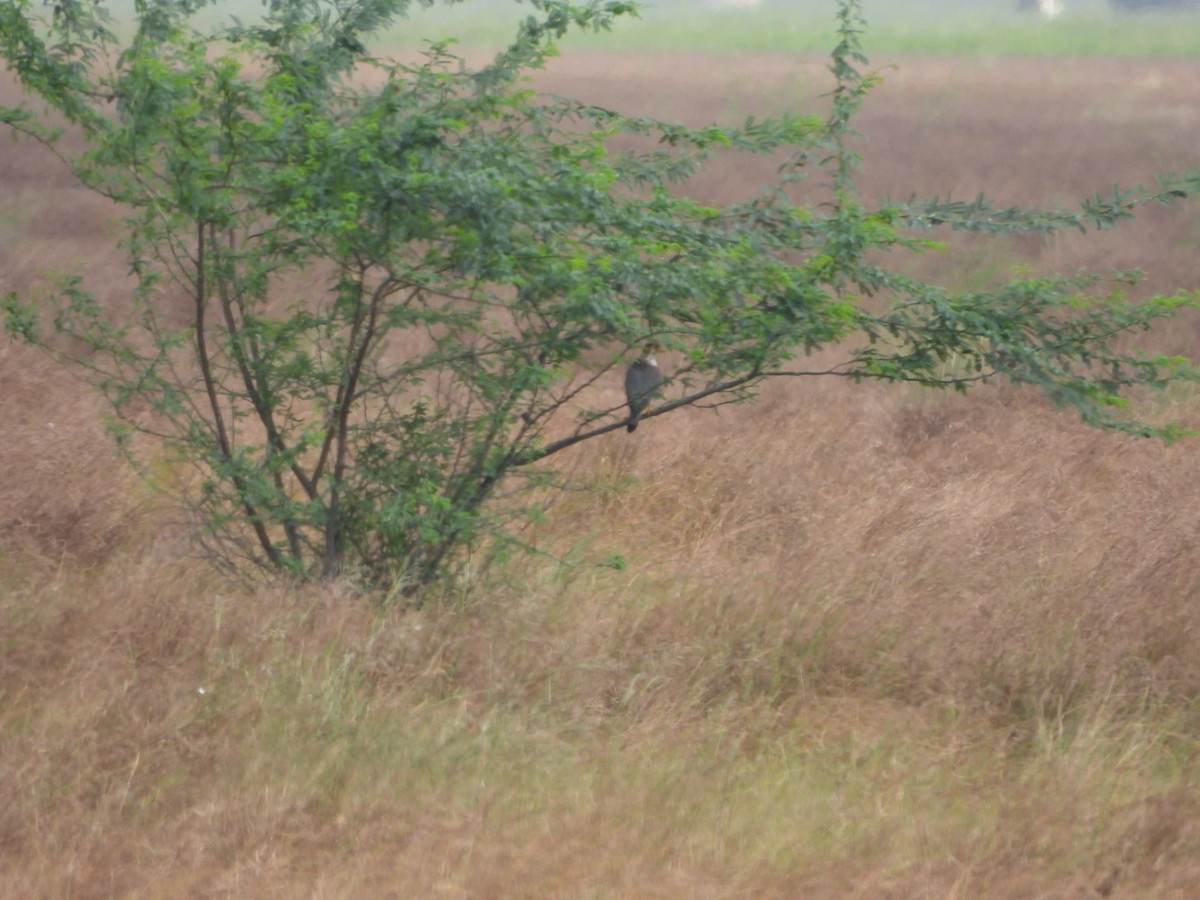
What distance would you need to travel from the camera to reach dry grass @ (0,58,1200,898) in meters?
2.89

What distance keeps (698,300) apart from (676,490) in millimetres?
2362

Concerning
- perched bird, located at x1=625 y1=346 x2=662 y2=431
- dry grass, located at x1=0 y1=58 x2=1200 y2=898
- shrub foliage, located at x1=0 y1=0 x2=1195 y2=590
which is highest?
shrub foliage, located at x1=0 y1=0 x2=1195 y2=590

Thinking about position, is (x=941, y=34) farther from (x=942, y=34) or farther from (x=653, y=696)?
(x=653, y=696)

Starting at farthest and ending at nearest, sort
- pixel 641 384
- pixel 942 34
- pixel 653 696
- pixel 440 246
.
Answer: pixel 942 34 < pixel 641 384 < pixel 440 246 < pixel 653 696

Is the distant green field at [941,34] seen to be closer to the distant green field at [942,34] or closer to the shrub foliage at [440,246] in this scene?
the distant green field at [942,34]

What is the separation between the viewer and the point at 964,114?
1980cm

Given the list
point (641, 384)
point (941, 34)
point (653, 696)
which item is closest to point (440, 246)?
point (641, 384)

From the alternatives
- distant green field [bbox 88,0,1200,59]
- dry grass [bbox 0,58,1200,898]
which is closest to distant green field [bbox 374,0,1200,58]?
distant green field [bbox 88,0,1200,59]

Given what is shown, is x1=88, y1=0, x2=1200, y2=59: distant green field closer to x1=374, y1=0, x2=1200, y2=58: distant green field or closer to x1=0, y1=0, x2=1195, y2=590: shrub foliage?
x1=374, y1=0, x2=1200, y2=58: distant green field

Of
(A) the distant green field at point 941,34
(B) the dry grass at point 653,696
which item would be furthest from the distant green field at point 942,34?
(B) the dry grass at point 653,696

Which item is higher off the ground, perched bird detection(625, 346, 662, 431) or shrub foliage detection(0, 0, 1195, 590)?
shrub foliage detection(0, 0, 1195, 590)

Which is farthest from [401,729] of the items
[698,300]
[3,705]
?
[698,300]

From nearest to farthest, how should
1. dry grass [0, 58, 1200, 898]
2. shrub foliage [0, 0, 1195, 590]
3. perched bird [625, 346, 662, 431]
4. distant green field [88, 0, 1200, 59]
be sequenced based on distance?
1. dry grass [0, 58, 1200, 898]
2. shrub foliage [0, 0, 1195, 590]
3. perched bird [625, 346, 662, 431]
4. distant green field [88, 0, 1200, 59]

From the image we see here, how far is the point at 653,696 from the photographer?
3850 millimetres
